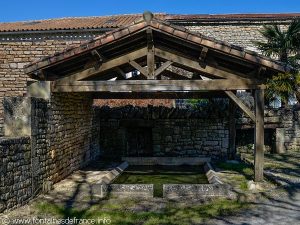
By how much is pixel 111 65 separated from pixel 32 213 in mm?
3465

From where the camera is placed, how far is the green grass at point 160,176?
28.5ft

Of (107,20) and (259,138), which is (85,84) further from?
(107,20)

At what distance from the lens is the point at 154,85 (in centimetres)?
765

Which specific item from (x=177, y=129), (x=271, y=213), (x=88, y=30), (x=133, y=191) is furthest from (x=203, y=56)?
(x=88, y=30)

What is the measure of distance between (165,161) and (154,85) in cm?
470

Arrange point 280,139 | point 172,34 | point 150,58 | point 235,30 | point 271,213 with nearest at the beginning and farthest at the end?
1. point 271,213
2. point 172,34
3. point 150,58
4. point 280,139
5. point 235,30

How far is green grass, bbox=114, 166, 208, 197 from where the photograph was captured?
870cm

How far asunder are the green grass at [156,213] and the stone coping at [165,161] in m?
5.09

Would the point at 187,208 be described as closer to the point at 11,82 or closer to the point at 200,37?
the point at 200,37

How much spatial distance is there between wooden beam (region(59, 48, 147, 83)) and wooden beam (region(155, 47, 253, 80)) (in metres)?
0.40

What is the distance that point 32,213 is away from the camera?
19.5 feet

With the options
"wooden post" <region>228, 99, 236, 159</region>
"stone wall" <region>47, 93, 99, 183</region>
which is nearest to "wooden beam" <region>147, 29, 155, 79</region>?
"stone wall" <region>47, 93, 99, 183</region>

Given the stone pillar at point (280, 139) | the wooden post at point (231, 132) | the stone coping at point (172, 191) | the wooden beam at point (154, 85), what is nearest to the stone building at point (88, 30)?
the wooden beam at point (154, 85)

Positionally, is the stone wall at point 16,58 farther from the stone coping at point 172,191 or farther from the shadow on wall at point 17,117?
the stone coping at point 172,191
